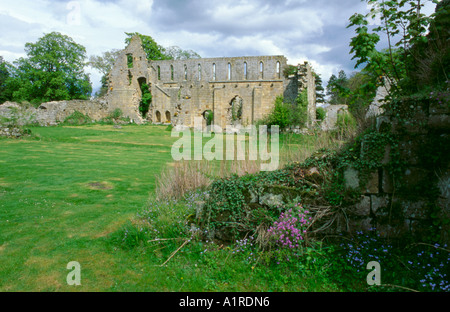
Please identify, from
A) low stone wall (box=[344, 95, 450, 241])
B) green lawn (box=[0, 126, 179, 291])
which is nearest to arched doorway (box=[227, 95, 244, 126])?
green lawn (box=[0, 126, 179, 291])

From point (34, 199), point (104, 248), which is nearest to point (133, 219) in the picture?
point (104, 248)

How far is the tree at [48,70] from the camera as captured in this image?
3966cm

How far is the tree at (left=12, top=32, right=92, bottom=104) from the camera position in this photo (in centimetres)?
3966

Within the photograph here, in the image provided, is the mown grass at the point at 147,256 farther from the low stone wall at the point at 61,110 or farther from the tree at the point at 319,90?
the tree at the point at 319,90

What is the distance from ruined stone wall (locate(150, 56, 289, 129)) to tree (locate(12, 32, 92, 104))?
1319cm

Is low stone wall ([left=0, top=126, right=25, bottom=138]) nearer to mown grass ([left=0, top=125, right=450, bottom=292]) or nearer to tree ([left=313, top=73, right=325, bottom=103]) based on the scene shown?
mown grass ([left=0, top=125, right=450, bottom=292])

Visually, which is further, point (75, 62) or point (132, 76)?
Result: point (75, 62)

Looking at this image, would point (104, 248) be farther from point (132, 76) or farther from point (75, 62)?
point (75, 62)

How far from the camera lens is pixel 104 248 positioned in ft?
14.5

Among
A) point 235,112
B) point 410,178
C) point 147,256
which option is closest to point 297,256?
point 410,178

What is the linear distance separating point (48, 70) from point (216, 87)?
26.5 metres

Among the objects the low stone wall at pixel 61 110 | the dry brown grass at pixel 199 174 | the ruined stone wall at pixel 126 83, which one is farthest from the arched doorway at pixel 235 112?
the dry brown grass at pixel 199 174

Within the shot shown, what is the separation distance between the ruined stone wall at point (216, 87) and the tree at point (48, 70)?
13190 millimetres
